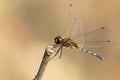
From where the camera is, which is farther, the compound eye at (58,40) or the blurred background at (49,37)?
the blurred background at (49,37)

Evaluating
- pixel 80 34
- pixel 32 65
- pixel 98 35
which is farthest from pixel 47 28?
pixel 80 34

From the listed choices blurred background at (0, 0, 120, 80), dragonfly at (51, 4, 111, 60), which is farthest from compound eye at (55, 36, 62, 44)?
blurred background at (0, 0, 120, 80)

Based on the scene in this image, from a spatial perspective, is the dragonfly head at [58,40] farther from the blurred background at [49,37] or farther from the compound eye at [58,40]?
the blurred background at [49,37]

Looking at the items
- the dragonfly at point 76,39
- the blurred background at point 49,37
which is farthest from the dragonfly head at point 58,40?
the blurred background at point 49,37

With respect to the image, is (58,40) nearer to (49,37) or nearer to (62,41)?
(62,41)

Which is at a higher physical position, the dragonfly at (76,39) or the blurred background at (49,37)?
the dragonfly at (76,39)

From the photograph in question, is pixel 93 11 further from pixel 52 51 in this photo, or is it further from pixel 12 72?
pixel 52 51

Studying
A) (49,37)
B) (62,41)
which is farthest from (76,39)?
(49,37)

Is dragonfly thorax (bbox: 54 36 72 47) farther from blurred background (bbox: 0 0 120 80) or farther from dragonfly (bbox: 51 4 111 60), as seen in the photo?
blurred background (bbox: 0 0 120 80)

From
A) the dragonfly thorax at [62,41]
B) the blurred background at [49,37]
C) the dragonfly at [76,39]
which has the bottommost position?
the blurred background at [49,37]
